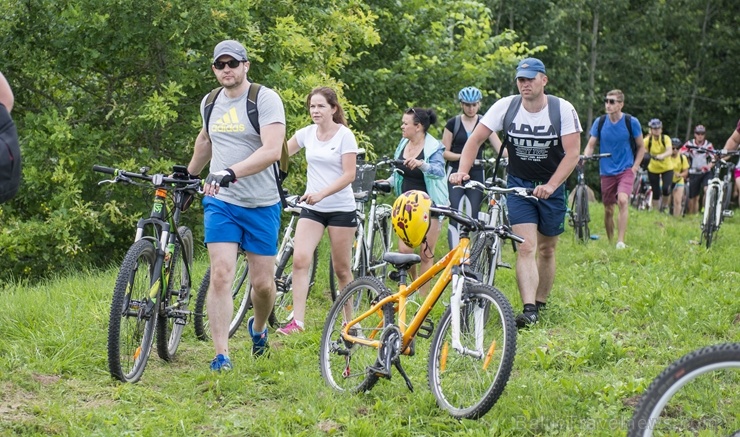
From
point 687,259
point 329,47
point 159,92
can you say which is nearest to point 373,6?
point 329,47

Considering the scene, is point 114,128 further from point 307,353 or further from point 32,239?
point 307,353

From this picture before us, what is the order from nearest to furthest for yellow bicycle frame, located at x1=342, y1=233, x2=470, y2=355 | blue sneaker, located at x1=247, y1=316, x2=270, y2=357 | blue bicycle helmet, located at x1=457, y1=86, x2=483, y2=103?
yellow bicycle frame, located at x1=342, y1=233, x2=470, y2=355, blue sneaker, located at x1=247, y1=316, x2=270, y2=357, blue bicycle helmet, located at x1=457, y1=86, x2=483, y2=103

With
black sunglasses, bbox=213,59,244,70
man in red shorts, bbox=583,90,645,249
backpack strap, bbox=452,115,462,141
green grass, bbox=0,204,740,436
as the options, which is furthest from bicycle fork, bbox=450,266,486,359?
man in red shorts, bbox=583,90,645,249

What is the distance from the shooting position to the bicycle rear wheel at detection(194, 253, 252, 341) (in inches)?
309

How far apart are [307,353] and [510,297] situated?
2.66m

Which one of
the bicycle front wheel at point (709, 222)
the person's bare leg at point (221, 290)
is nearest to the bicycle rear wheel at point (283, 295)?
the person's bare leg at point (221, 290)

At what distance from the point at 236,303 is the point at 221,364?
1.68 m

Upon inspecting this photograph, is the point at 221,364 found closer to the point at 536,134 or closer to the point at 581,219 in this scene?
the point at 536,134

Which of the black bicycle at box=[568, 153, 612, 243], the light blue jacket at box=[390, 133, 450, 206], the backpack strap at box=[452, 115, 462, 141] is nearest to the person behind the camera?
the light blue jacket at box=[390, 133, 450, 206]

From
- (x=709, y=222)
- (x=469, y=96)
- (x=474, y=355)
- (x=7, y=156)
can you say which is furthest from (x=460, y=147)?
(x=7, y=156)

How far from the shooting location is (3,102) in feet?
15.2

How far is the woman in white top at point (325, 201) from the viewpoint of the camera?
26.3 ft

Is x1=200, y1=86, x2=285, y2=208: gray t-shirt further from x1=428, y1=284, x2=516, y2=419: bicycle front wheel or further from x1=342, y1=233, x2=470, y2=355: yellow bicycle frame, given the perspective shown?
x1=428, y1=284, x2=516, y2=419: bicycle front wheel

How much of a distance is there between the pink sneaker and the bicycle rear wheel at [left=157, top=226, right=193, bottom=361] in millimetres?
807
